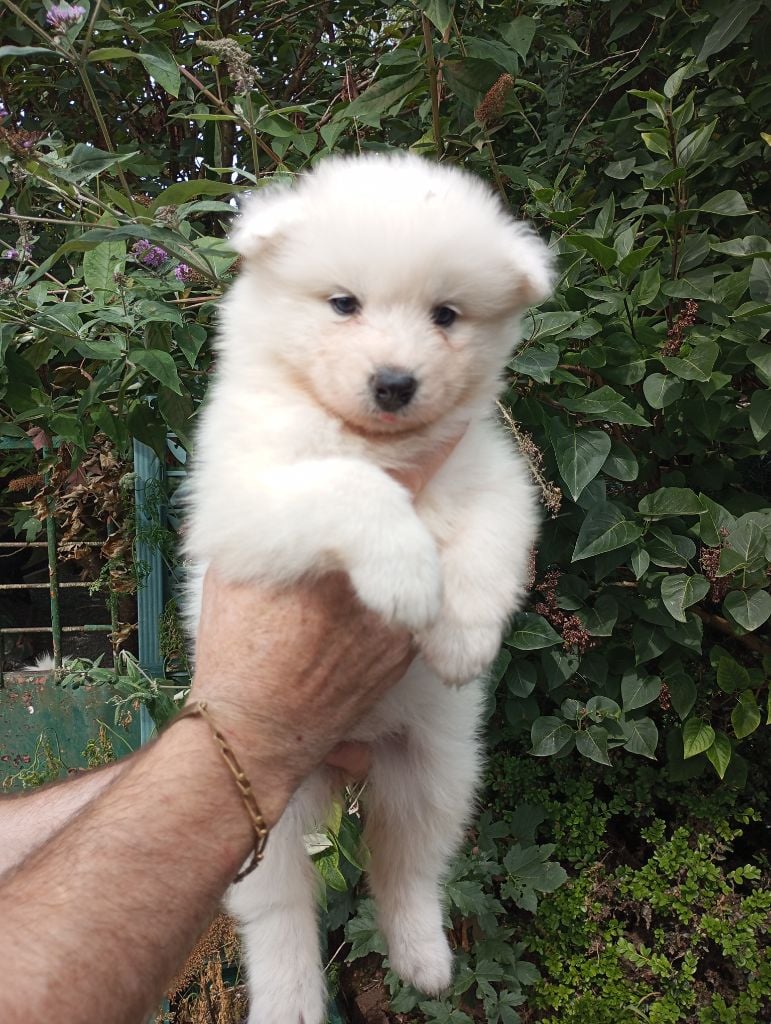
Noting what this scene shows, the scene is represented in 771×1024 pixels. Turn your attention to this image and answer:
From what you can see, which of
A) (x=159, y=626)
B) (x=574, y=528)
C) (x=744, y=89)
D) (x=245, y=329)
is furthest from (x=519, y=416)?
(x=159, y=626)

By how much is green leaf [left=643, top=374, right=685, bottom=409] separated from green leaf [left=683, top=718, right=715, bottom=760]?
1.17m

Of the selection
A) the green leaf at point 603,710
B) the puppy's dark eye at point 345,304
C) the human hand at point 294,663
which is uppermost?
the puppy's dark eye at point 345,304

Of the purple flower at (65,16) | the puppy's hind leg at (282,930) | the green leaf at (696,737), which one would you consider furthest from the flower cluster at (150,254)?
the green leaf at (696,737)

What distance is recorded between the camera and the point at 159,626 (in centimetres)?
357

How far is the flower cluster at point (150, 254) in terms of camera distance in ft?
7.70

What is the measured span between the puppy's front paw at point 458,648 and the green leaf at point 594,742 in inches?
47.5

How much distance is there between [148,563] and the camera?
361 cm

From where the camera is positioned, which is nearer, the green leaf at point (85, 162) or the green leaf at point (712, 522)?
the green leaf at point (85, 162)

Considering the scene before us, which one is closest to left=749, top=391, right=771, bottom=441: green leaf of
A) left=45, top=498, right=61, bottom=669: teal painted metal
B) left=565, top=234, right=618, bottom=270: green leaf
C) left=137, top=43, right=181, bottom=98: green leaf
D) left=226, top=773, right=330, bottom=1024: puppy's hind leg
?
left=565, top=234, right=618, bottom=270: green leaf

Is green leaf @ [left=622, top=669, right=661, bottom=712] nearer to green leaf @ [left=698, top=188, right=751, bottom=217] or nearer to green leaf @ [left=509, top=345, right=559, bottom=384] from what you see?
green leaf @ [left=509, top=345, right=559, bottom=384]

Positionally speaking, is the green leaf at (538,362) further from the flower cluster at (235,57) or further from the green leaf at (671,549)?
the flower cluster at (235,57)

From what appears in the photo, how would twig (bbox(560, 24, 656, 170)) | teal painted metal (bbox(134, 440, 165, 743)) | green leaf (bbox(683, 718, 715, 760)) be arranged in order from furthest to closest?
teal painted metal (bbox(134, 440, 165, 743)), twig (bbox(560, 24, 656, 170)), green leaf (bbox(683, 718, 715, 760))

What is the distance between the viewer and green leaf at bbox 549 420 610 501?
7.57ft

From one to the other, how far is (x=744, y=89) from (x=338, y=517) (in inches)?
92.7
